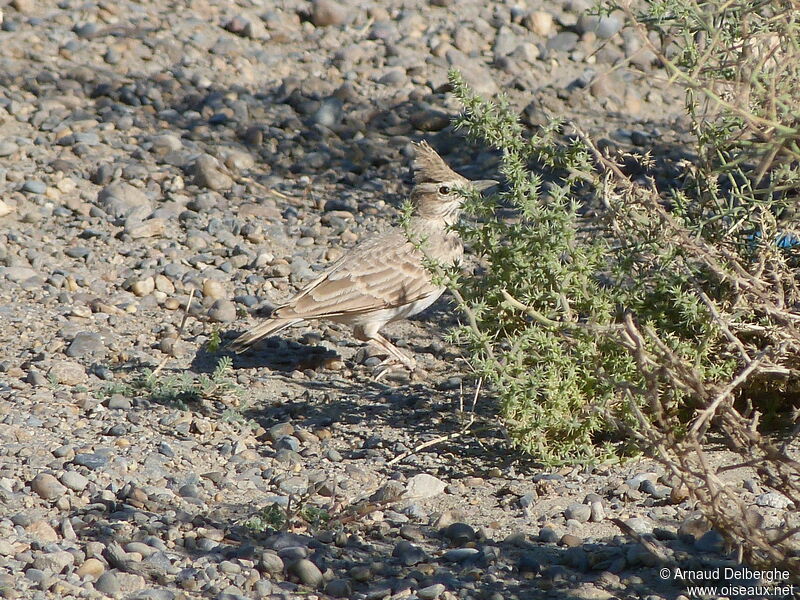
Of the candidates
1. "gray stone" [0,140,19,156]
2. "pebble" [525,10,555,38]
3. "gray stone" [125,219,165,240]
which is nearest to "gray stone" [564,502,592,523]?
"gray stone" [125,219,165,240]

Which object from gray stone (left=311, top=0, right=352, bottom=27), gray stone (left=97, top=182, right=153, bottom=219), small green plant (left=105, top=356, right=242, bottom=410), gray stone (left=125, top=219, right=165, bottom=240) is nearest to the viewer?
small green plant (left=105, top=356, right=242, bottom=410)

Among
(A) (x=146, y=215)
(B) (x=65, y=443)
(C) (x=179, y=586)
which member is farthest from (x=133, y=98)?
(C) (x=179, y=586)

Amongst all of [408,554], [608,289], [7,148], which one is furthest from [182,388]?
[7,148]

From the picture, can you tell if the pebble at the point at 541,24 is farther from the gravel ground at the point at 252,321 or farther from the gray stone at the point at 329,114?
the gray stone at the point at 329,114

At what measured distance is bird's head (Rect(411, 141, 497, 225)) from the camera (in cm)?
686

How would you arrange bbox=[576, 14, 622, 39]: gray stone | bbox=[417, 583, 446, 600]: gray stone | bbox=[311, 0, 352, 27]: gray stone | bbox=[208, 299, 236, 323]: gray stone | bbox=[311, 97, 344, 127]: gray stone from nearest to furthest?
bbox=[417, 583, 446, 600]: gray stone < bbox=[208, 299, 236, 323]: gray stone < bbox=[311, 97, 344, 127]: gray stone < bbox=[576, 14, 622, 39]: gray stone < bbox=[311, 0, 352, 27]: gray stone

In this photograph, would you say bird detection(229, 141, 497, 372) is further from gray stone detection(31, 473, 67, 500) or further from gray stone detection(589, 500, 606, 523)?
gray stone detection(589, 500, 606, 523)

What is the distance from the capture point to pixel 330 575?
12.6 ft

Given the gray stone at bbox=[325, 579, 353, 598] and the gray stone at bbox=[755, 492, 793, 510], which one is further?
the gray stone at bbox=[755, 492, 793, 510]

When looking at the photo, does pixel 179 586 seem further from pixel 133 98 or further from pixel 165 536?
pixel 133 98

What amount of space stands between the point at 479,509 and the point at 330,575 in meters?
0.88

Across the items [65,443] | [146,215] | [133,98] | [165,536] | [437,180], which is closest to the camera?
[165,536]

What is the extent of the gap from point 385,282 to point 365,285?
0.40 ft

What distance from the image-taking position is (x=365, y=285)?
6.41m
